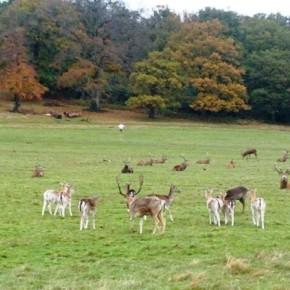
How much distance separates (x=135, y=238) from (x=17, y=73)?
6271cm

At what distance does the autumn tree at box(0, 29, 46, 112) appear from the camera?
75.2 m

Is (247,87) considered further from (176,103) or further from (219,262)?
(219,262)

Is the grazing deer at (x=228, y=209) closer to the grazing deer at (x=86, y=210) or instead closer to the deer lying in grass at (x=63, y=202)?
the grazing deer at (x=86, y=210)

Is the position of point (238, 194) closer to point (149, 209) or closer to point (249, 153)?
point (149, 209)

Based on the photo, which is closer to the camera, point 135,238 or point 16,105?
point 135,238

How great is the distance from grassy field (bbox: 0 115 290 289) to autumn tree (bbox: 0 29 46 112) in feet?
124

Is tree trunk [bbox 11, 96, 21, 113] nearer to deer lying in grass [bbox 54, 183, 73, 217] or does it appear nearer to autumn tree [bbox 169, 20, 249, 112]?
autumn tree [bbox 169, 20, 249, 112]

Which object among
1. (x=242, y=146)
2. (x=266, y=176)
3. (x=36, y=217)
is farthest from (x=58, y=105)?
(x=36, y=217)

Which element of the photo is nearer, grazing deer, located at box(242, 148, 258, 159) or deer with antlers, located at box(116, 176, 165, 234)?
deer with antlers, located at box(116, 176, 165, 234)

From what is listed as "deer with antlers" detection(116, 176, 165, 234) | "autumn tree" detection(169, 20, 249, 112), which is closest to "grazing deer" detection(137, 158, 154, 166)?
"deer with antlers" detection(116, 176, 165, 234)

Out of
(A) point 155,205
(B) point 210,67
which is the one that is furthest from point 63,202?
(B) point 210,67

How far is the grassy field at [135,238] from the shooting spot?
12164mm

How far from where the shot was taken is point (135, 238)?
1571 centimetres

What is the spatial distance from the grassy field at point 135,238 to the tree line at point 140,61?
40.8 meters
